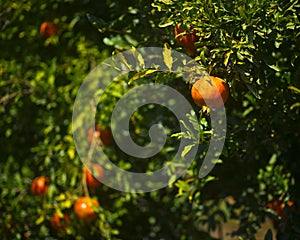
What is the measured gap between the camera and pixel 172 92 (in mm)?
1697

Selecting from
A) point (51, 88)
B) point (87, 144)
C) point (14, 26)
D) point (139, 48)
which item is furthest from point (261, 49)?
point (14, 26)

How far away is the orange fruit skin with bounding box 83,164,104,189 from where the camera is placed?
1.82 meters

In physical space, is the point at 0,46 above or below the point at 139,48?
below

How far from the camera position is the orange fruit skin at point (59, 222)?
75.1 inches

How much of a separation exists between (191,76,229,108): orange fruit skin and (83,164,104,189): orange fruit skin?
26.1 inches

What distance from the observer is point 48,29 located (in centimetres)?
200

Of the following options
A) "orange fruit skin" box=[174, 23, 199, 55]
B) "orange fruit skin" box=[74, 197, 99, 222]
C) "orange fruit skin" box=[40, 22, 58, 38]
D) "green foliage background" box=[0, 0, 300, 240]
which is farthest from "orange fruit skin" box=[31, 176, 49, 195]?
"orange fruit skin" box=[174, 23, 199, 55]

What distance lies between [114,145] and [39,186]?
0.28m

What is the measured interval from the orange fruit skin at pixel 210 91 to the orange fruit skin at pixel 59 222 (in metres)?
0.85

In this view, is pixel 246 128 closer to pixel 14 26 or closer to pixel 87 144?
pixel 87 144

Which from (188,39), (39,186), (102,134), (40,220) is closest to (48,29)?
(102,134)

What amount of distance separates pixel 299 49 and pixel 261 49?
16 cm

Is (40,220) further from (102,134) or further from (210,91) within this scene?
(210,91)

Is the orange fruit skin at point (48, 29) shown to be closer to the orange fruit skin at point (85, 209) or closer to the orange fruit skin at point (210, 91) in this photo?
the orange fruit skin at point (85, 209)
